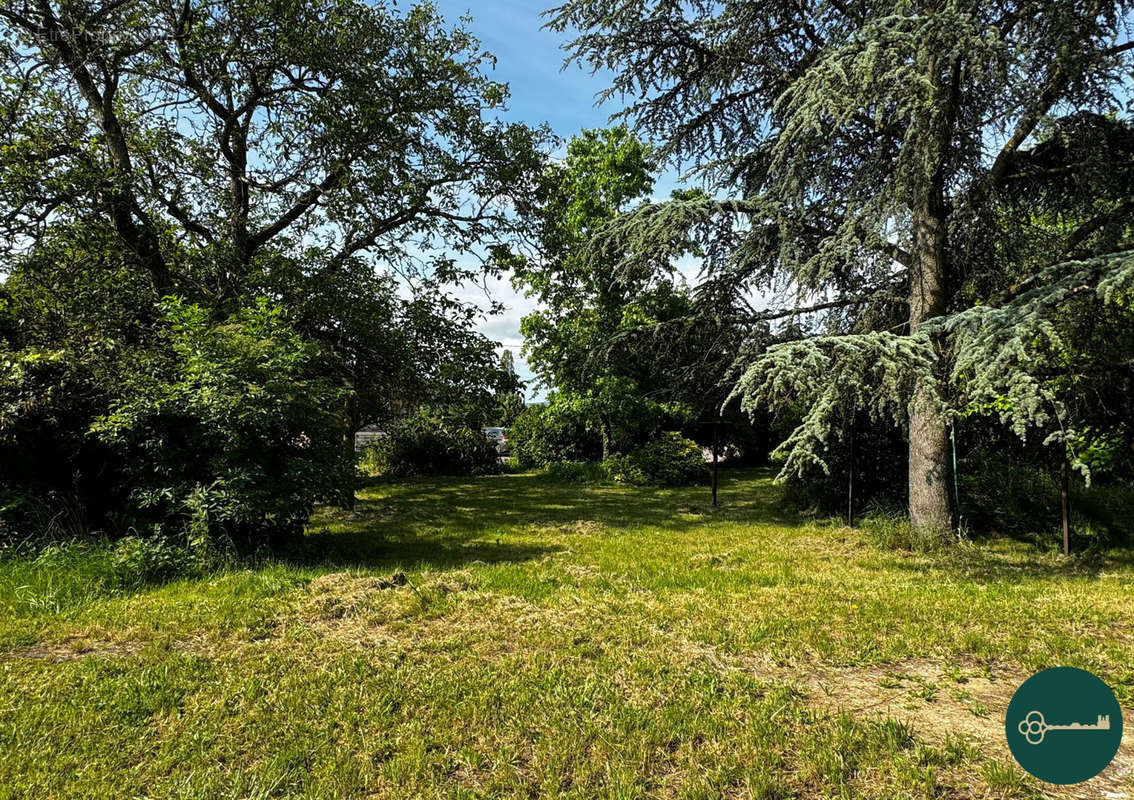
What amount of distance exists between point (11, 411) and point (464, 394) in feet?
22.4

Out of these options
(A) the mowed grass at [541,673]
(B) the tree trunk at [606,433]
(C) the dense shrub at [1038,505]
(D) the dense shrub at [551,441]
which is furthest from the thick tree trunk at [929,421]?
(D) the dense shrub at [551,441]

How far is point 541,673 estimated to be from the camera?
11.5 ft

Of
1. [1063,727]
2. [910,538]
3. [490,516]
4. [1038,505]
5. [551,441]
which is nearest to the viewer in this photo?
[1063,727]

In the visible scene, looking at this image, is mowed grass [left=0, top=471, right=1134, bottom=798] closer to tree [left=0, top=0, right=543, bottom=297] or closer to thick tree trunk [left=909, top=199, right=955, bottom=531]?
thick tree trunk [left=909, top=199, right=955, bottom=531]

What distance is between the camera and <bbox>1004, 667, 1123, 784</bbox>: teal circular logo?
2488 millimetres

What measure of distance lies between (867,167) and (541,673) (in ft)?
24.1

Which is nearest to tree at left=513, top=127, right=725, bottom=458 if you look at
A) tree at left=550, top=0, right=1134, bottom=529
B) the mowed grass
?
tree at left=550, top=0, right=1134, bottom=529

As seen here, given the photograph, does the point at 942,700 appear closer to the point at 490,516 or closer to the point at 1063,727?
the point at 1063,727

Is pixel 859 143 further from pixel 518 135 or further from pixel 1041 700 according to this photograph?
pixel 1041 700

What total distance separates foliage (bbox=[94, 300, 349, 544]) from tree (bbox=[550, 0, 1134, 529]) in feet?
15.9

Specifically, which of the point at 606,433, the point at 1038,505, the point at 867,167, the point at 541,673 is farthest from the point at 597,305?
the point at 541,673

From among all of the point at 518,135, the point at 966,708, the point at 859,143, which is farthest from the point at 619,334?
the point at 966,708

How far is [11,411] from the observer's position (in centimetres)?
570

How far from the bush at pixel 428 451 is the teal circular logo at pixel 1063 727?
13.9 metres
